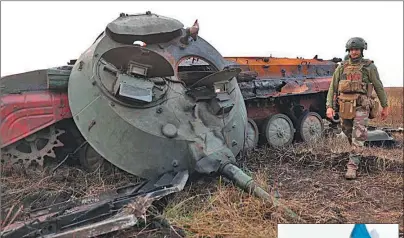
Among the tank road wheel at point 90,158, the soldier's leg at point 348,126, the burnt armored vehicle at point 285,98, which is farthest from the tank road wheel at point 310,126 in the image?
the tank road wheel at point 90,158

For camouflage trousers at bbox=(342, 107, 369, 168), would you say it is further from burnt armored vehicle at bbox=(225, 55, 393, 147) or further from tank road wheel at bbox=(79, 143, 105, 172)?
tank road wheel at bbox=(79, 143, 105, 172)

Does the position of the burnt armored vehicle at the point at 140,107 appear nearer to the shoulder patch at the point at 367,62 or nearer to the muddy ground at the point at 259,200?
the muddy ground at the point at 259,200

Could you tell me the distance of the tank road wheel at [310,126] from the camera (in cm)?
979

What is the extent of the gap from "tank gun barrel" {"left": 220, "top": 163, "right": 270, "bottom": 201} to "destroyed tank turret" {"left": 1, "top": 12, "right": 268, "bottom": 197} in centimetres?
1

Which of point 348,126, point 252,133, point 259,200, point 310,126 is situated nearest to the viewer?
point 259,200

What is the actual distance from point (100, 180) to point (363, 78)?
3.27 meters

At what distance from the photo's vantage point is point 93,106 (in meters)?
6.17

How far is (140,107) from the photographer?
6.14m

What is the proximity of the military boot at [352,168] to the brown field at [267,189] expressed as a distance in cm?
8

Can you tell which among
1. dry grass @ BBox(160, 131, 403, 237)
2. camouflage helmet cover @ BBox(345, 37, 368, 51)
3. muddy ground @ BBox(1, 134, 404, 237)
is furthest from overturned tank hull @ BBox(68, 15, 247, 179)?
camouflage helmet cover @ BBox(345, 37, 368, 51)

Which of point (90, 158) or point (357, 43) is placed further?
point (357, 43)

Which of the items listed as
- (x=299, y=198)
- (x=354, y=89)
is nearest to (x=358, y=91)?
(x=354, y=89)

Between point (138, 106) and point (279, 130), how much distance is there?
12.3 ft

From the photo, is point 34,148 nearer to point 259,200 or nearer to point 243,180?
point 243,180
